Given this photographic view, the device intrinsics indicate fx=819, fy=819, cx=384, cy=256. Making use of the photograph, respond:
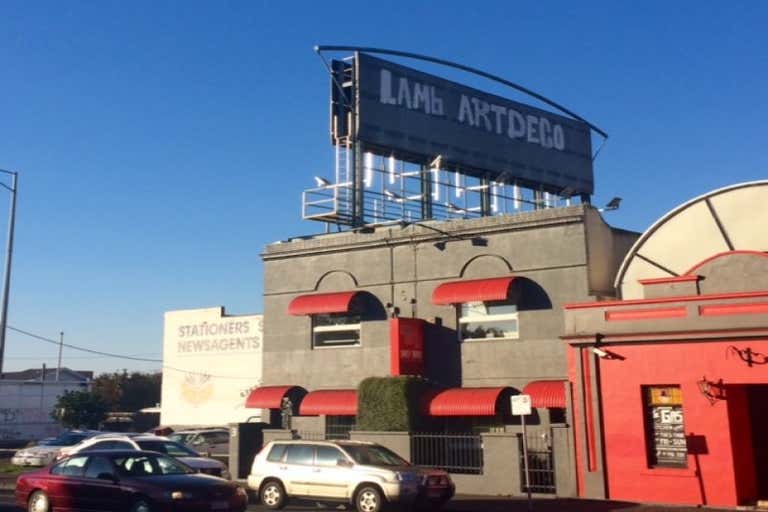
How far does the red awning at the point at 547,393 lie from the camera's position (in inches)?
851

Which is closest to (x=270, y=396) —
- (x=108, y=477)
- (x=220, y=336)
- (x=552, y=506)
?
(x=552, y=506)

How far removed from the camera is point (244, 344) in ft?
160

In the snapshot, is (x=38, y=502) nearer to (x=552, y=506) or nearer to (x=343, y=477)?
(x=343, y=477)

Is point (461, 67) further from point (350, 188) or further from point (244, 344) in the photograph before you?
point (244, 344)

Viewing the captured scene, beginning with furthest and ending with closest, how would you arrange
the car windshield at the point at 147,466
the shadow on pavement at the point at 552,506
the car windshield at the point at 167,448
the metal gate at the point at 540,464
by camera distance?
the car windshield at the point at 167,448 < the metal gate at the point at 540,464 < the shadow on pavement at the point at 552,506 < the car windshield at the point at 147,466

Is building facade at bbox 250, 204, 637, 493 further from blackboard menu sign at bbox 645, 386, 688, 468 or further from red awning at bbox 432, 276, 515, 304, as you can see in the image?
blackboard menu sign at bbox 645, 386, 688, 468

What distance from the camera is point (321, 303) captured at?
2680 centimetres

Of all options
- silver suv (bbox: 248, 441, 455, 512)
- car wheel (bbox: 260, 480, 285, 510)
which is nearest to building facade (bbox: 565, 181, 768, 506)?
silver suv (bbox: 248, 441, 455, 512)

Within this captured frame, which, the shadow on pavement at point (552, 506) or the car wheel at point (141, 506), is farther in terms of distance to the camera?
the shadow on pavement at point (552, 506)

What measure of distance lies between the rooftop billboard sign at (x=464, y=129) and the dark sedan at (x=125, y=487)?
16356mm

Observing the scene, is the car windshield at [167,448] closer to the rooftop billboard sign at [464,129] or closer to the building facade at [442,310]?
the building facade at [442,310]

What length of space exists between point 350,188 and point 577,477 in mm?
13448

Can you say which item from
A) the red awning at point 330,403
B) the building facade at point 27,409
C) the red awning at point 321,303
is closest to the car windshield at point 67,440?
the red awning at point 330,403

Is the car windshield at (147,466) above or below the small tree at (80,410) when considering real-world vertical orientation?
below
